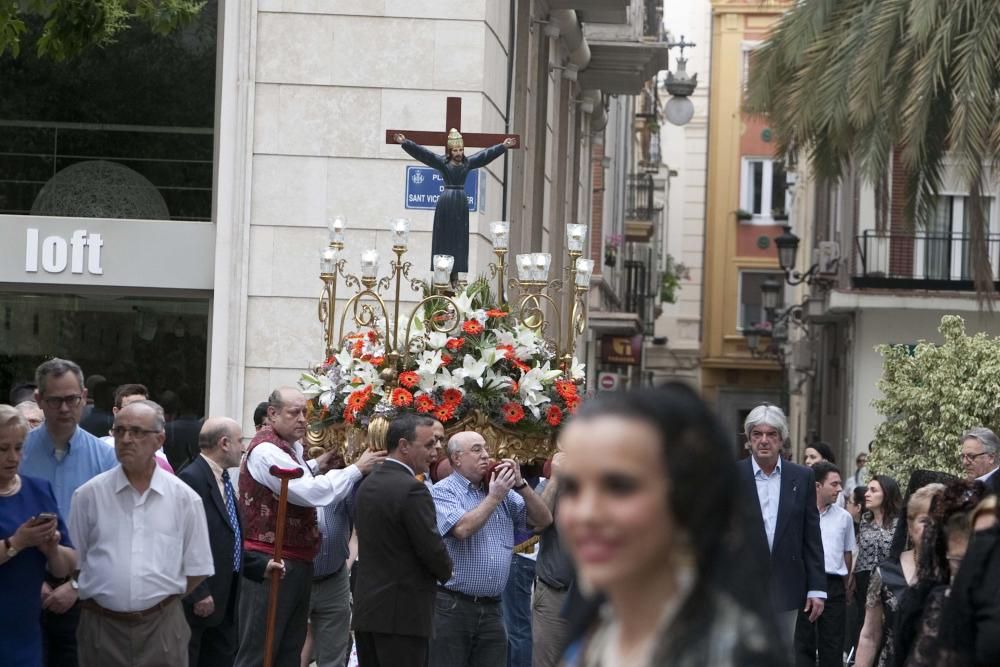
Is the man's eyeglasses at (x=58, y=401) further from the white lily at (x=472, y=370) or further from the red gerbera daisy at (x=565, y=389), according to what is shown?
the red gerbera daisy at (x=565, y=389)

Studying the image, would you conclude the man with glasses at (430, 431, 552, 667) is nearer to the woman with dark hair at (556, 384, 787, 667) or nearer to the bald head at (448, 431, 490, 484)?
the bald head at (448, 431, 490, 484)

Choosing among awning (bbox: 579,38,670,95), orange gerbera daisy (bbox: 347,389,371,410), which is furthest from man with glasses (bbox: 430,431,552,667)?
awning (bbox: 579,38,670,95)

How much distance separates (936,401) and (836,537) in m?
7.38

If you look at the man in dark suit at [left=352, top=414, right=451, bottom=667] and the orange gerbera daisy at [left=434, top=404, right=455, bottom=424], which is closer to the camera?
the man in dark suit at [left=352, top=414, right=451, bottom=667]

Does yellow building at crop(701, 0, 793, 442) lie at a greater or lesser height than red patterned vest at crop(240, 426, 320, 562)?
greater

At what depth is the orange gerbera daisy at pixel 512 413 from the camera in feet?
31.7

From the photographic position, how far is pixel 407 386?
31.8 feet

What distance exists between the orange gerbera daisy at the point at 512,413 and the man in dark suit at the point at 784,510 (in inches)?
52.5

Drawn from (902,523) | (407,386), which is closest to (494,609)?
(407,386)

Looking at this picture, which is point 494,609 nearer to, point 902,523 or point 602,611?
point 902,523

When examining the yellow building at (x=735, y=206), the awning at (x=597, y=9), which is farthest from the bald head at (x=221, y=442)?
the yellow building at (x=735, y=206)

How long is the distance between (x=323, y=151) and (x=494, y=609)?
6.40 meters

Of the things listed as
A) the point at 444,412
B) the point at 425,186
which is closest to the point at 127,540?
the point at 444,412

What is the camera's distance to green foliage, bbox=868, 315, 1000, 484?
782 inches
